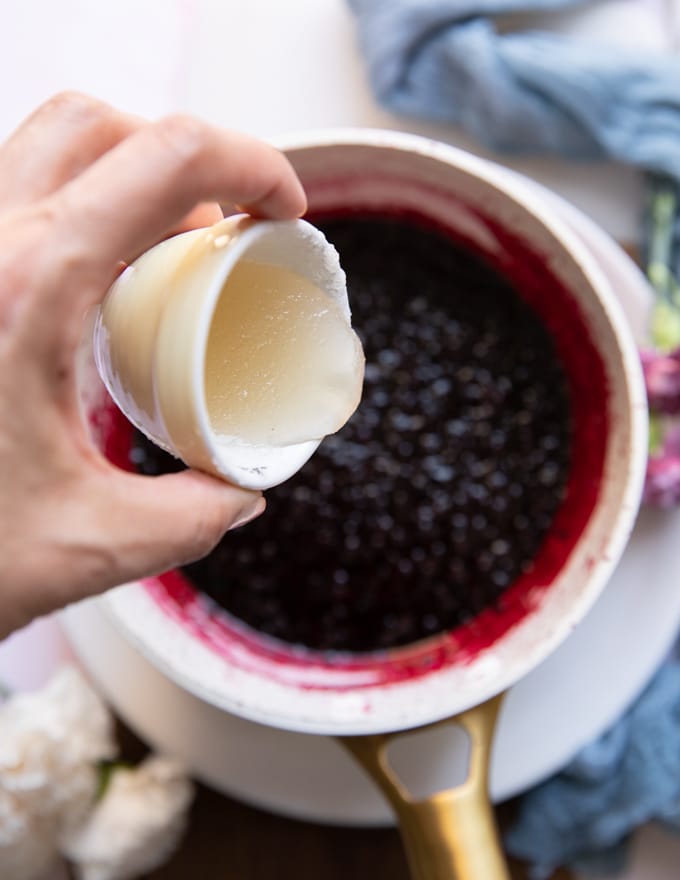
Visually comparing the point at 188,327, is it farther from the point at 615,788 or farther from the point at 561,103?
the point at 615,788

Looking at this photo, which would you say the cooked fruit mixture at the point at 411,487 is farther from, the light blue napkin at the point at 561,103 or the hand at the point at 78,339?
the hand at the point at 78,339

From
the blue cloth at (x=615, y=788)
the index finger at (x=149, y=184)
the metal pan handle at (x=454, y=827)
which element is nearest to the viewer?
the index finger at (x=149, y=184)

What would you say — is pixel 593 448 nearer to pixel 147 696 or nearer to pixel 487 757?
pixel 487 757

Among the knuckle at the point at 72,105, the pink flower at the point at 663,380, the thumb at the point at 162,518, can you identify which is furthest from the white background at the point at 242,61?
the thumb at the point at 162,518

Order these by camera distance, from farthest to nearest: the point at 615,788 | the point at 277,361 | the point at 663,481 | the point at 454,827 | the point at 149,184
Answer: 1. the point at 615,788
2. the point at 663,481
3. the point at 454,827
4. the point at 277,361
5. the point at 149,184

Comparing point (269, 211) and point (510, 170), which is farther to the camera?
point (510, 170)

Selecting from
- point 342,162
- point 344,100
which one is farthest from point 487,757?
→ point 344,100

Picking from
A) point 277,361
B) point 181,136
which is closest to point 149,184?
point 181,136
